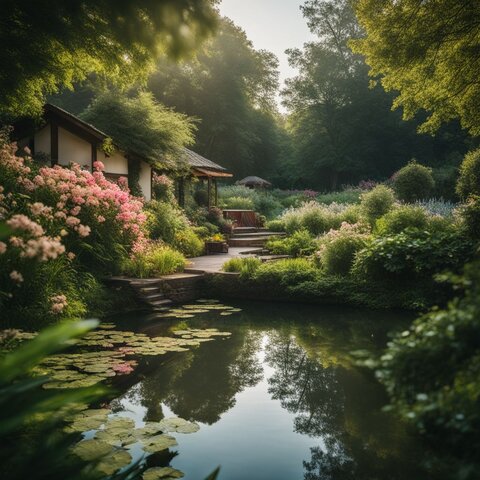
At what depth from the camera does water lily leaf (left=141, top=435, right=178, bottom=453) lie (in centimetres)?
405

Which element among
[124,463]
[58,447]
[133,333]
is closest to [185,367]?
[133,333]

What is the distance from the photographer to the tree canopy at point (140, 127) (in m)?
16.8

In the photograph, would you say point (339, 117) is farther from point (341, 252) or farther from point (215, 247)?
point (341, 252)

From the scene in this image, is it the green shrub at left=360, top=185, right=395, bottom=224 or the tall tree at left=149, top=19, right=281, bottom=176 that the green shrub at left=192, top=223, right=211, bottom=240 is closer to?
the green shrub at left=360, top=185, right=395, bottom=224

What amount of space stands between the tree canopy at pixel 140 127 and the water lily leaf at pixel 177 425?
42.3ft

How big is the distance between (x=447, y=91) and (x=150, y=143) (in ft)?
32.1

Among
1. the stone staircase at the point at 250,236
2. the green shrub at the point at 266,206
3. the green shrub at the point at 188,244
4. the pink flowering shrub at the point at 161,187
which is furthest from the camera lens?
the green shrub at the point at 266,206

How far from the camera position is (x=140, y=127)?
17.2 m

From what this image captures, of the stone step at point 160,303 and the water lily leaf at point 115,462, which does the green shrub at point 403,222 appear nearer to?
the stone step at point 160,303

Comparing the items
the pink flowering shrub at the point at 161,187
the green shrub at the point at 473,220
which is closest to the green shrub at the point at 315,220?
the pink flowering shrub at the point at 161,187

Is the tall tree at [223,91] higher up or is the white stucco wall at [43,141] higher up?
the tall tree at [223,91]

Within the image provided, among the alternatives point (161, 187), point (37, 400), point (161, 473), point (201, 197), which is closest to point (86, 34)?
point (161, 473)

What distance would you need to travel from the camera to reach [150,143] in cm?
1730

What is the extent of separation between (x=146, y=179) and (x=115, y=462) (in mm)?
14953
